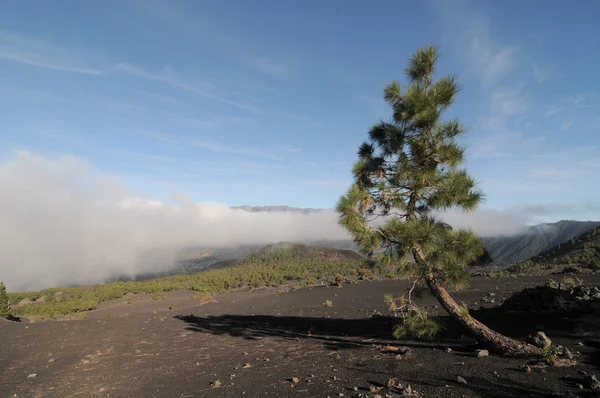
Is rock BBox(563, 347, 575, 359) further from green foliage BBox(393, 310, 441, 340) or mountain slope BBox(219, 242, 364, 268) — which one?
mountain slope BBox(219, 242, 364, 268)

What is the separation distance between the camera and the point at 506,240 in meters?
160

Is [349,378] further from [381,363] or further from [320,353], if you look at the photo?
[320,353]

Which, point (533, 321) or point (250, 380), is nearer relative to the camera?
point (250, 380)

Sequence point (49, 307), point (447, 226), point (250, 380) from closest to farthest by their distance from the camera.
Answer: point (250, 380) → point (447, 226) → point (49, 307)

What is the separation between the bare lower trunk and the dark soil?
0.54 metres

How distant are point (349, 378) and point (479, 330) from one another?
3.64 metres

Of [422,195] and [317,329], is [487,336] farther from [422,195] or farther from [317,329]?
[317,329]

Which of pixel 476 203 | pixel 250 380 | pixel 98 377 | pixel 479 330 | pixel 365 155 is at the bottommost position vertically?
pixel 98 377

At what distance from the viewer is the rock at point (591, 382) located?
5.71 metres

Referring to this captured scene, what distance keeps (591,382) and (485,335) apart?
8.70 ft

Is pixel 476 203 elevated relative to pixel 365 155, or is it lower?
lower

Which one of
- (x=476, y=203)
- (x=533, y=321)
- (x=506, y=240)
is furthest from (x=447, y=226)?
(x=506, y=240)

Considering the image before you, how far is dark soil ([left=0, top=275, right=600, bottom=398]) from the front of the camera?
6863mm

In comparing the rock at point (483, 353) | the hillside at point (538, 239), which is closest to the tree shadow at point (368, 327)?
the rock at point (483, 353)
